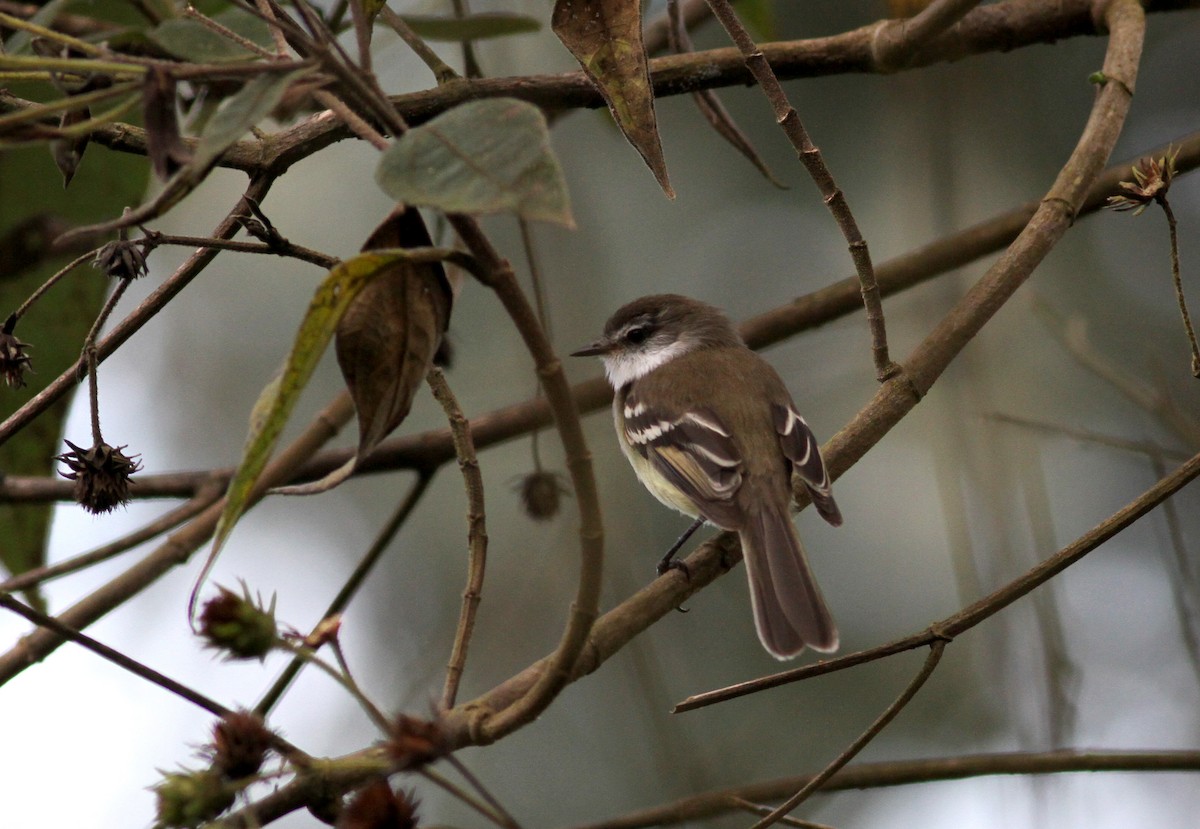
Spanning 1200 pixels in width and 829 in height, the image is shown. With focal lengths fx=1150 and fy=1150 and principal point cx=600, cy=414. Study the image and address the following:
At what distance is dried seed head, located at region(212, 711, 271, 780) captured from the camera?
1.50 m

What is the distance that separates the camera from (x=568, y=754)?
6523 mm

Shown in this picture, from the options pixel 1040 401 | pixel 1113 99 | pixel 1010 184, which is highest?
pixel 1010 184

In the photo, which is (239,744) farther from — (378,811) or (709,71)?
(709,71)

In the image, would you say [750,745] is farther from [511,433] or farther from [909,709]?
[511,433]

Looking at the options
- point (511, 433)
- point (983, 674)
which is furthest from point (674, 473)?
point (983, 674)

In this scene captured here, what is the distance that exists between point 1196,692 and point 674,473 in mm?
2971

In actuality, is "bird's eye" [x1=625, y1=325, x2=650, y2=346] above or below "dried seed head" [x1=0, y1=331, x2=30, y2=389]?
above

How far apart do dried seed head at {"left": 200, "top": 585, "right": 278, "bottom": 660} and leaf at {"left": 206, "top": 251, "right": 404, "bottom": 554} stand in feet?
0.53

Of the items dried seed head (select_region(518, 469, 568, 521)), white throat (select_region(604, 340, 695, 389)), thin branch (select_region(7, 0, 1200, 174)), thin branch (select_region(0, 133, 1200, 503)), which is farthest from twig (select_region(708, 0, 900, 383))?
white throat (select_region(604, 340, 695, 389))

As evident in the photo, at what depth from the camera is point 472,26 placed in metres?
3.45

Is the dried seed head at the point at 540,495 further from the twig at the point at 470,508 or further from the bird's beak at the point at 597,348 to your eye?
the twig at the point at 470,508

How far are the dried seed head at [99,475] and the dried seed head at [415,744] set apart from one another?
54.3 inches

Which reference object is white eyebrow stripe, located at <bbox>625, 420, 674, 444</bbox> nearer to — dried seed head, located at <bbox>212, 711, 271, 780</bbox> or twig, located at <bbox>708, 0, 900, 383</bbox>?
twig, located at <bbox>708, 0, 900, 383</bbox>

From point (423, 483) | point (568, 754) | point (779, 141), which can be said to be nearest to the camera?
point (423, 483)
